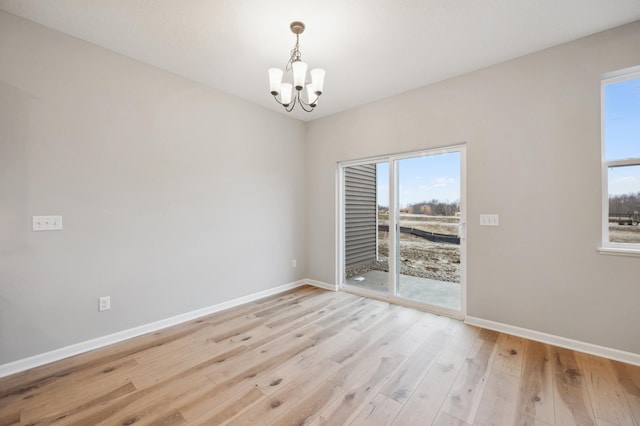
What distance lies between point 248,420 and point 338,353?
0.96 metres

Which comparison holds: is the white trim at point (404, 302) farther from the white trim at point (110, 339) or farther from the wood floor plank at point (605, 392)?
the white trim at point (110, 339)

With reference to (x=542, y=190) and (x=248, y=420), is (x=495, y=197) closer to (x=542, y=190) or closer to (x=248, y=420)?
(x=542, y=190)

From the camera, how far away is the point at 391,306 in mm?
3459

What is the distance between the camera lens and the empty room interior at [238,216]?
189 cm

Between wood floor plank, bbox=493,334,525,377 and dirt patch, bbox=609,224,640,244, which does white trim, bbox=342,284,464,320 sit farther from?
dirt patch, bbox=609,224,640,244

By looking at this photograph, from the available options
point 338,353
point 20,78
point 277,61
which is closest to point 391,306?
point 338,353

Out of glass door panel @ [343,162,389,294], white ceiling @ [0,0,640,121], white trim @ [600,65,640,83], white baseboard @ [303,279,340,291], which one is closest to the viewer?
white ceiling @ [0,0,640,121]

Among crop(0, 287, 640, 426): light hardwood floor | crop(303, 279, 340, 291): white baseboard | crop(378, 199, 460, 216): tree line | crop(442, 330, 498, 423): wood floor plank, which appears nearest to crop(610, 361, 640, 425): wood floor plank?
crop(0, 287, 640, 426): light hardwood floor

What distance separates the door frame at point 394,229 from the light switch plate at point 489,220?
0.17 metres

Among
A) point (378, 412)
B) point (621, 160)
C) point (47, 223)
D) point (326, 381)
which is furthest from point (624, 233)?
point (47, 223)

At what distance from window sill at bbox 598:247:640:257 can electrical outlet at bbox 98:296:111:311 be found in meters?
4.51

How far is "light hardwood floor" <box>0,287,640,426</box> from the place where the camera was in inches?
64.1

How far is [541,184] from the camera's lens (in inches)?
99.7

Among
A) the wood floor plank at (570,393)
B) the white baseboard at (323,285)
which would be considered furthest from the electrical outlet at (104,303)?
the wood floor plank at (570,393)
